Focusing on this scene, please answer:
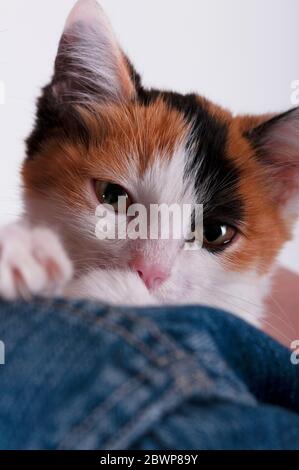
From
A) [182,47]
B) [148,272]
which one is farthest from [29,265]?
[182,47]

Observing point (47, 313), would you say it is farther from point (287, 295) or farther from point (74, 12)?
point (287, 295)

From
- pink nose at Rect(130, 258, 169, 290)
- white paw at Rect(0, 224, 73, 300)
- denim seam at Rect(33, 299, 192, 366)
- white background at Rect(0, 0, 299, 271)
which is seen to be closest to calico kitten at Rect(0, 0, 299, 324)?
pink nose at Rect(130, 258, 169, 290)

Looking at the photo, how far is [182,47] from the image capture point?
6.64 feet

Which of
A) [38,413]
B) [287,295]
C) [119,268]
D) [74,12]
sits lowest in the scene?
[287,295]

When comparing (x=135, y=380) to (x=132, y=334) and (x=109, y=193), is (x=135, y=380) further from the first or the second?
(x=109, y=193)

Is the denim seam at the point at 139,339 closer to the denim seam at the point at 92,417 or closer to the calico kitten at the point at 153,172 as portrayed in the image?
the denim seam at the point at 92,417

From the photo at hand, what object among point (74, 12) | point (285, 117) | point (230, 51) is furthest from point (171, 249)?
point (230, 51)

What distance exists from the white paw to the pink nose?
0.18 meters

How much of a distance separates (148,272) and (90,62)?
0.43 metres

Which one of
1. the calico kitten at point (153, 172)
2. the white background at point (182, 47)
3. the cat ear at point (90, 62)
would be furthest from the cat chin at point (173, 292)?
the white background at point (182, 47)

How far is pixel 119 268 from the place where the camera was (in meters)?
0.74

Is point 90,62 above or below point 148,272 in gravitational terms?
above

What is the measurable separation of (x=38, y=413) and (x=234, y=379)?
143 millimetres

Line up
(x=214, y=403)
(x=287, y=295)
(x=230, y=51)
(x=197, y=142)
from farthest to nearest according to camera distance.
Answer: (x=230, y=51), (x=287, y=295), (x=197, y=142), (x=214, y=403)
